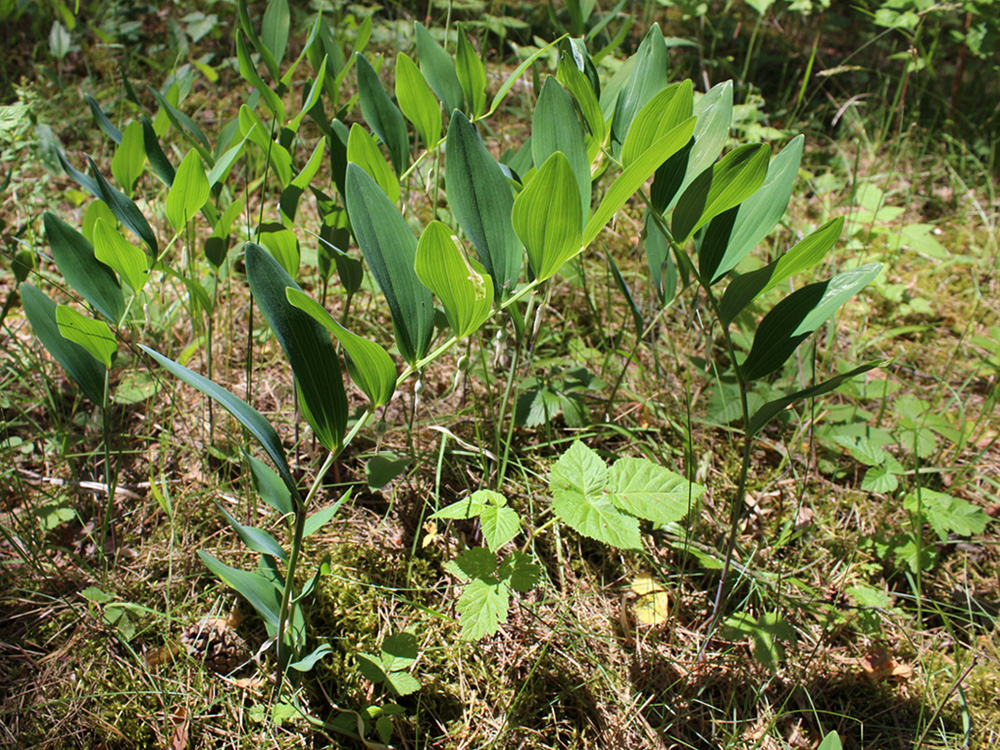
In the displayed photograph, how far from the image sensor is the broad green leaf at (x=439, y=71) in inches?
49.8

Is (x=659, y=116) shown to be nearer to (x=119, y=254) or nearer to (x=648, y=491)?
(x=648, y=491)

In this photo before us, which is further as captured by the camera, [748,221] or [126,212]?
[126,212]

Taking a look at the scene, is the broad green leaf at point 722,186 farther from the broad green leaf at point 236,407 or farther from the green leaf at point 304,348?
the broad green leaf at point 236,407

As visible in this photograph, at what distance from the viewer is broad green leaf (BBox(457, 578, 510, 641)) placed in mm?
1109

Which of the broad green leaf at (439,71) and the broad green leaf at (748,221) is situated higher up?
the broad green leaf at (439,71)

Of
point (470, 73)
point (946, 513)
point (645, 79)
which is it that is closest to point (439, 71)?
point (470, 73)

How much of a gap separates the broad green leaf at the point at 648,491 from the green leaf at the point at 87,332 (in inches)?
36.9

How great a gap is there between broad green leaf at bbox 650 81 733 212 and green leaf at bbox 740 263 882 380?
0.79 feet

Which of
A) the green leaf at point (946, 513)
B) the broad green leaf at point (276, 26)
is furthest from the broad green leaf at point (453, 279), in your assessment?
the green leaf at point (946, 513)

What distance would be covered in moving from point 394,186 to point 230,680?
0.95 metres

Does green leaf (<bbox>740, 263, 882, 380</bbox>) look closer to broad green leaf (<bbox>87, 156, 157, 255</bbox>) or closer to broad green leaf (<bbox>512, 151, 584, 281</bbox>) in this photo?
broad green leaf (<bbox>512, 151, 584, 281</bbox>)

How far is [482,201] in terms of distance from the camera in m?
0.93

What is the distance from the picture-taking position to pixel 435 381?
189 cm

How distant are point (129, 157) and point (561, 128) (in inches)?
35.0
